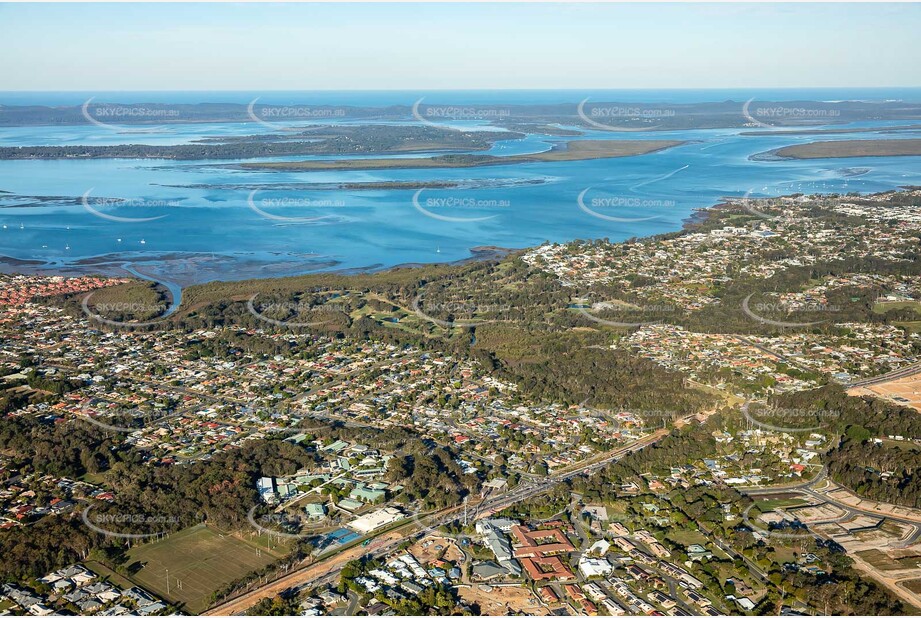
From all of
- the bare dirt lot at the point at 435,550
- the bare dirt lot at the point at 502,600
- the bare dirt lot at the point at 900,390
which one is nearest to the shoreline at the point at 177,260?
the bare dirt lot at the point at 900,390

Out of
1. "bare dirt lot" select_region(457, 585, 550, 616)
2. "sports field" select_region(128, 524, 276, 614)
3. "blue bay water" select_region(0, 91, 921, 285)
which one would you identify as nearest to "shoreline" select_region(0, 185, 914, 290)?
"blue bay water" select_region(0, 91, 921, 285)

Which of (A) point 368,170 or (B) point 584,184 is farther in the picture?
(A) point 368,170

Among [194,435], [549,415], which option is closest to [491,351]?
[549,415]

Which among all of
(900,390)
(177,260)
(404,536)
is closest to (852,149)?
(900,390)

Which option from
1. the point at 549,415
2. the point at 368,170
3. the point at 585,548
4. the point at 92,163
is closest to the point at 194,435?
the point at 549,415

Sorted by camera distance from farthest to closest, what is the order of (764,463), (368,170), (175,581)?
(368,170)
(764,463)
(175,581)

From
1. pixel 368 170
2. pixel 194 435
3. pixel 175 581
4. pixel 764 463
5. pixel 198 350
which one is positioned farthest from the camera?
pixel 368 170

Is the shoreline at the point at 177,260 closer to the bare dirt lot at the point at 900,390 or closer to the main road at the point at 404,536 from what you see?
the bare dirt lot at the point at 900,390

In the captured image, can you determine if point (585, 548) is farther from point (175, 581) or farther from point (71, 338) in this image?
point (71, 338)

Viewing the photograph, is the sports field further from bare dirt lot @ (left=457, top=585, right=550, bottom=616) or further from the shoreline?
the shoreline
